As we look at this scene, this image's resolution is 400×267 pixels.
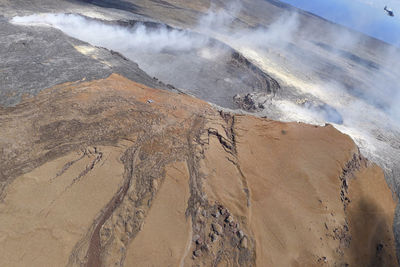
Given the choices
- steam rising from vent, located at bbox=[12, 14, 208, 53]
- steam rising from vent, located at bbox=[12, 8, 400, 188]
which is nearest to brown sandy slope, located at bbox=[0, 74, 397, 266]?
steam rising from vent, located at bbox=[12, 8, 400, 188]

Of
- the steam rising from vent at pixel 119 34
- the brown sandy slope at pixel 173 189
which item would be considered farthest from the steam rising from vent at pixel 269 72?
the brown sandy slope at pixel 173 189

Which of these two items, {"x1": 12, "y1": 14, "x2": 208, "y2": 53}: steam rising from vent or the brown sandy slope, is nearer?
the brown sandy slope

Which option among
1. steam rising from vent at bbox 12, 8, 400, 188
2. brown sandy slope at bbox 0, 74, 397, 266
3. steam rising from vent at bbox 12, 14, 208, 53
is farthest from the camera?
steam rising from vent at bbox 12, 14, 208, 53

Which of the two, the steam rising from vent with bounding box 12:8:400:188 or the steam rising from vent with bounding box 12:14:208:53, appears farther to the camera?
the steam rising from vent with bounding box 12:14:208:53

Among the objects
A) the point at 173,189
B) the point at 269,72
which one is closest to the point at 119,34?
the point at 269,72

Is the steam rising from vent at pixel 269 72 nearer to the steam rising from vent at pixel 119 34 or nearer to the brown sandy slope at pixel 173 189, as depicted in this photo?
the steam rising from vent at pixel 119 34

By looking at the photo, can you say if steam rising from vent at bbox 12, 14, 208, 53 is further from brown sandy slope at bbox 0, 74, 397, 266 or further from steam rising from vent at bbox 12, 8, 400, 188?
brown sandy slope at bbox 0, 74, 397, 266

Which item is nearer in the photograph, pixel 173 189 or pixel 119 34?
pixel 173 189

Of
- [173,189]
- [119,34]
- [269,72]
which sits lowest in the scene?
[173,189]

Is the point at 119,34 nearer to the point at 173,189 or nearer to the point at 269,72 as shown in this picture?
the point at 269,72

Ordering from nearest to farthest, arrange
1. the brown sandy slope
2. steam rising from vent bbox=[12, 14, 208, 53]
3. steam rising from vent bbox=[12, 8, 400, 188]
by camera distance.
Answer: the brown sandy slope, steam rising from vent bbox=[12, 8, 400, 188], steam rising from vent bbox=[12, 14, 208, 53]
